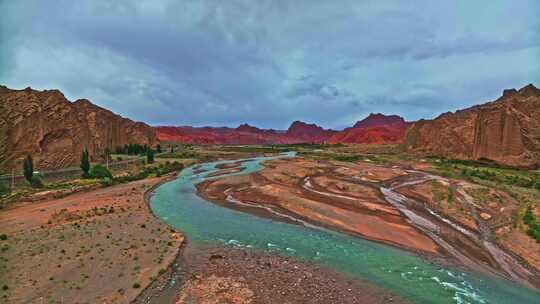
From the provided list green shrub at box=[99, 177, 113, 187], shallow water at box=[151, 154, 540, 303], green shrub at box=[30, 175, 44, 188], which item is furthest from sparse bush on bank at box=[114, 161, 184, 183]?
shallow water at box=[151, 154, 540, 303]

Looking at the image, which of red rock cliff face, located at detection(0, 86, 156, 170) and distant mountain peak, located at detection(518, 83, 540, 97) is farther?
distant mountain peak, located at detection(518, 83, 540, 97)

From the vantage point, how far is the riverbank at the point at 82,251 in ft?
43.6

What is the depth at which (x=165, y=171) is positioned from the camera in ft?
190

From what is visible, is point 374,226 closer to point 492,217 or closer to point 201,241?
point 492,217

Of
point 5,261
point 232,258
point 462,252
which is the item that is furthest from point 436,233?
point 5,261

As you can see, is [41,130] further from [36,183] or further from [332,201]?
[332,201]

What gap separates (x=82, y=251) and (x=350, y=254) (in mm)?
17998

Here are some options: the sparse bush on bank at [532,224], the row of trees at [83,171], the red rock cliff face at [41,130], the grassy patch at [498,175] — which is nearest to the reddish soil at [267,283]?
the sparse bush on bank at [532,224]

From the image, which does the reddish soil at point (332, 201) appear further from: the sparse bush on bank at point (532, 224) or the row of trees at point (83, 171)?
the row of trees at point (83, 171)

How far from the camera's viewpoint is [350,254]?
60.8 feet

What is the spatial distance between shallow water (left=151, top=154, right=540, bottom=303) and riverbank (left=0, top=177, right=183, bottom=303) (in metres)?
3.23

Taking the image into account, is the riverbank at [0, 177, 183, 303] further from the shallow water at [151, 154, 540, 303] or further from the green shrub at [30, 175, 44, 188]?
the green shrub at [30, 175, 44, 188]

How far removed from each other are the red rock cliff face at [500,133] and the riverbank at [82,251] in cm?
5903

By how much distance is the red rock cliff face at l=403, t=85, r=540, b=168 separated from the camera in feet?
158
